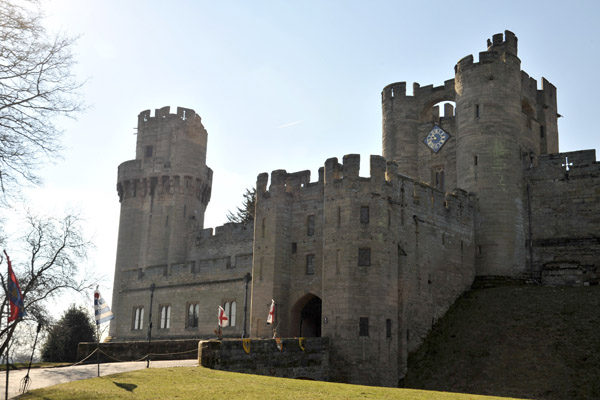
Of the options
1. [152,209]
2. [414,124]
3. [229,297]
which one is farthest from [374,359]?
[152,209]

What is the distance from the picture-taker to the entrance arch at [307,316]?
35.9m

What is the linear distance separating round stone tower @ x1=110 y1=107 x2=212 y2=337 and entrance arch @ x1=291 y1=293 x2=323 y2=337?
768 inches

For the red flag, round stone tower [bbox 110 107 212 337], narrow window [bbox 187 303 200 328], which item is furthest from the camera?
round stone tower [bbox 110 107 212 337]

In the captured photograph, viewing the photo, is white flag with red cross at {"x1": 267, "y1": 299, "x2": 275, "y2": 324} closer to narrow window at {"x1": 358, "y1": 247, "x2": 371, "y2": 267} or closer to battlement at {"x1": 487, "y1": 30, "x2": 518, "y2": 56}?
narrow window at {"x1": 358, "y1": 247, "x2": 371, "y2": 267}

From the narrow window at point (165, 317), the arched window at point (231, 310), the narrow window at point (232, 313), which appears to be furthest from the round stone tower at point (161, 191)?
the narrow window at point (232, 313)

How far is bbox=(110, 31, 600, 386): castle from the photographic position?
32688 mm

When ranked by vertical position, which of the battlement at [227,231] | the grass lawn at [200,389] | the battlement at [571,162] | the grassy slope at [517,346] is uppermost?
the battlement at [571,162]

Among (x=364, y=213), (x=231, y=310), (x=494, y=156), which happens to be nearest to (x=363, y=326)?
(x=364, y=213)

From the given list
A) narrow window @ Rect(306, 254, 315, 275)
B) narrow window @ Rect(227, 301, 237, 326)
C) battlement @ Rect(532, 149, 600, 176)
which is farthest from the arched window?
battlement @ Rect(532, 149, 600, 176)

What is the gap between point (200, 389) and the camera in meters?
18.6

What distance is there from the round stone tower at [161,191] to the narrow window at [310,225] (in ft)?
64.9

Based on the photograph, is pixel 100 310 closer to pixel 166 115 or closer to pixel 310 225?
pixel 310 225

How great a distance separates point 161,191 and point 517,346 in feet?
109

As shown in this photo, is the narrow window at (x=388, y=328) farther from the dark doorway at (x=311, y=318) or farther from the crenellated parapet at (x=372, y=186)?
the crenellated parapet at (x=372, y=186)
